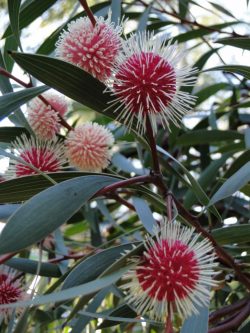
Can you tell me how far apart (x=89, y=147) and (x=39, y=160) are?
0.09 meters

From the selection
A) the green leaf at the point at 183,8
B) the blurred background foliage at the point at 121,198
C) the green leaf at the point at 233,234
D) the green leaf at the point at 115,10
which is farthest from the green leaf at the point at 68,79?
the green leaf at the point at 183,8

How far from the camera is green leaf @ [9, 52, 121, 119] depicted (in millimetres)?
712

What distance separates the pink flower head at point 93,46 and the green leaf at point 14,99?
0.07 m

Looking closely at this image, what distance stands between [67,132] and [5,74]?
173 millimetres

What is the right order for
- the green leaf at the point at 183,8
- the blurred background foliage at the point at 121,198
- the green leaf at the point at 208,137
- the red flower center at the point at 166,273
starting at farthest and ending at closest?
1. the green leaf at the point at 183,8
2. the green leaf at the point at 208,137
3. the blurred background foliage at the point at 121,198
4. the red flower center at the point at 166,273

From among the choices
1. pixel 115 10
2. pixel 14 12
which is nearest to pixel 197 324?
pixel 14 12

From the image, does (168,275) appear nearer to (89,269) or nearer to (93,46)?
(89,269)

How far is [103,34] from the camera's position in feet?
2.63

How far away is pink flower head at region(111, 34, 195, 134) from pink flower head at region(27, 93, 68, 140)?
17cm

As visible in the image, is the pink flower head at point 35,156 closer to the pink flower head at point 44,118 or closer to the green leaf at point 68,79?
the pink flower head at point 44,118

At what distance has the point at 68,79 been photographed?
0.75 m

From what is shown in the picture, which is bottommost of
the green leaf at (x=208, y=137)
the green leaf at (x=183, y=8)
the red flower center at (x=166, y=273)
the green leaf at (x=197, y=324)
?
the green leaf at (x=197, y=324)

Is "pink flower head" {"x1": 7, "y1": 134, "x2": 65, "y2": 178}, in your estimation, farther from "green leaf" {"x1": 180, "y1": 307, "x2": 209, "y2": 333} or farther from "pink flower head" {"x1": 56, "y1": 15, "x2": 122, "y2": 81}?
"green leaf" {"x1": 180, "y1": 307, "x2": 209, "y2": 333}

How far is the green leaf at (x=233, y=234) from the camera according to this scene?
0.87 metres
